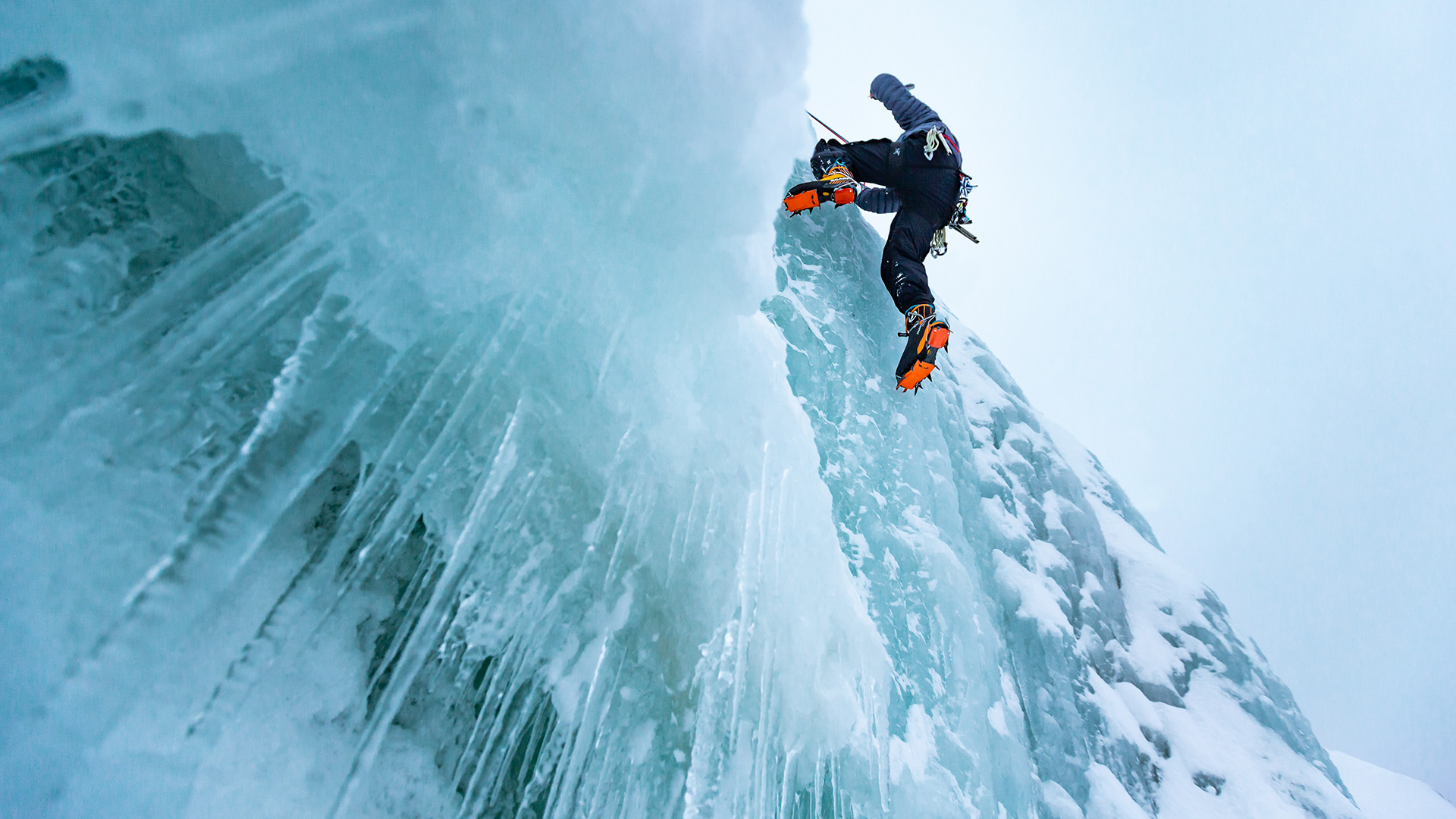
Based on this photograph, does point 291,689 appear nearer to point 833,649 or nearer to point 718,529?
point 718,529

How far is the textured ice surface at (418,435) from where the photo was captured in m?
1.67

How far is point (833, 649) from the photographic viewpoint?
3752mm

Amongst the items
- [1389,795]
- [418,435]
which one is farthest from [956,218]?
[1389,795]

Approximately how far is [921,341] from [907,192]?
1.37 m

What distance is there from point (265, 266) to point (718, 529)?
229 cm

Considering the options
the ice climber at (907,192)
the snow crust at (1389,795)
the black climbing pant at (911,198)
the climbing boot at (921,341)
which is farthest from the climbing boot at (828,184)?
the snow crust at (1389,795)

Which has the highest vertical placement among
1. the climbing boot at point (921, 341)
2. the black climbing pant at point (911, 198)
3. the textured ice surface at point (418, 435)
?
the black climbing pant at point (911, 198)

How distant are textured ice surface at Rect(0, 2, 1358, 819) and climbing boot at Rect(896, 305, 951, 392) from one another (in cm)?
118

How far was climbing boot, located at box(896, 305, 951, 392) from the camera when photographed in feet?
14.7

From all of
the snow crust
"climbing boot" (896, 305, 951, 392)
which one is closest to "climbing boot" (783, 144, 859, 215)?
"climbing boot" (896, 305, 951, 392)

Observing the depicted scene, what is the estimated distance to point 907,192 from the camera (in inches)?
193

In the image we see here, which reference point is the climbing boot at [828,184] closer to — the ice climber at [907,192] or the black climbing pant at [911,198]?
the ice climber at [907,192]

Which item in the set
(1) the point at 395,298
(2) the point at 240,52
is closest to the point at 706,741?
(1) the point at 395,298

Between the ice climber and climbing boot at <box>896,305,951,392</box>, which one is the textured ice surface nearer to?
climbing boot at <box>896,305,951,392</box>
